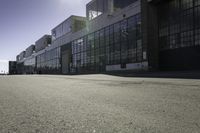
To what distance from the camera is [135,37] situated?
44250mm

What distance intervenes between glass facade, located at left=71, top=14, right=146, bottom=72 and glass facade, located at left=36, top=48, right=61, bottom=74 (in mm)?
16768

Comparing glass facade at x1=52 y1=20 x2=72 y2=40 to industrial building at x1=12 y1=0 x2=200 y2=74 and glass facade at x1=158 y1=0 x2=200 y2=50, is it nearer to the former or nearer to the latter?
industrial building at x1=12 y1=0 x2=200 y2=74

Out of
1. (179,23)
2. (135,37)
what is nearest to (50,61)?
(135,37)

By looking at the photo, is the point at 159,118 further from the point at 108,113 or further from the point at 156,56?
the point at 156,56

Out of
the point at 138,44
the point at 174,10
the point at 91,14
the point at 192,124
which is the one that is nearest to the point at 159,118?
the point at 192,124

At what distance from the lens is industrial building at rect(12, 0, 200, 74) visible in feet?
119

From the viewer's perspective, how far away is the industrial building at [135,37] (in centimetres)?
3612

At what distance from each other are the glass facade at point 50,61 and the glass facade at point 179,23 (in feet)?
167

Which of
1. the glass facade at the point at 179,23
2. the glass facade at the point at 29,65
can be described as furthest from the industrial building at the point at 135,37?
the glass facade at the point at 29,65

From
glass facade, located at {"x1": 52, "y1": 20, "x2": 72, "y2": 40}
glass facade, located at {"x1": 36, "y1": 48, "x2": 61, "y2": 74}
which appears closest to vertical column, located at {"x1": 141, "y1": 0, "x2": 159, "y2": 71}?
glass facade, located at {"x1": 52, "y1": 20, "x2": 72, "y2": 40}

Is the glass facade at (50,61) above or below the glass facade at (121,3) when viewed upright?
below

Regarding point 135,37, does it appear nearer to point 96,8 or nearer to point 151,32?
point 151,32

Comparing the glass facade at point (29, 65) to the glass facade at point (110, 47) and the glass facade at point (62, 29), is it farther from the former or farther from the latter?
the glass facade at point (110, 47)

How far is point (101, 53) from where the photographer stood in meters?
56.0
